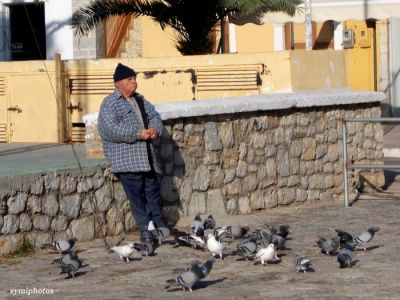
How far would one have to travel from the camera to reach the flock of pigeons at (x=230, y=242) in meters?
9.20

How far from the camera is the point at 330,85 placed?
1489 cm

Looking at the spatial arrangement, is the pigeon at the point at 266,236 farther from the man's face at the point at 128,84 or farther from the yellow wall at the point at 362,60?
the yellow wall at the point at 362,60

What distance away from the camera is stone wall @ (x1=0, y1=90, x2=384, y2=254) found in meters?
10.2

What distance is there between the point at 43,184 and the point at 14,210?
0.42m

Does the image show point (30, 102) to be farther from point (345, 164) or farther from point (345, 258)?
point (345, 258)

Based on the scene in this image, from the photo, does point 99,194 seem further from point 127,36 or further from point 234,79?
point 127,36

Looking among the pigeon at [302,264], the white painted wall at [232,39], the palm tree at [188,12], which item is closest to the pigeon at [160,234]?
the pigeon at [302,264]

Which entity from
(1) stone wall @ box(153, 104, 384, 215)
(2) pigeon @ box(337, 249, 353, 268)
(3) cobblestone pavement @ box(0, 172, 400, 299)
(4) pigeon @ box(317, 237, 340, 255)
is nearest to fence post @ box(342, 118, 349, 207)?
(1) stone wall @ box(153, 104, 384, 215)

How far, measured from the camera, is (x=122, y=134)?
1041cm

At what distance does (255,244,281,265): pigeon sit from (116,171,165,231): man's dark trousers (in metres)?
1.54

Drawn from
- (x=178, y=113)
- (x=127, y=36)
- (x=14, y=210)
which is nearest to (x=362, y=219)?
(x=178, y=113)

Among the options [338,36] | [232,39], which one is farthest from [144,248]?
[338,36]

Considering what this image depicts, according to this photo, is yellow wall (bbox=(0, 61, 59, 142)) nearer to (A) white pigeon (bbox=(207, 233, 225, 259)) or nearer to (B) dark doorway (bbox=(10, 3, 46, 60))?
(A) white pigeon (bbox=(207, 233, 225, 259))

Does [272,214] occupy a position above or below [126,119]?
below
